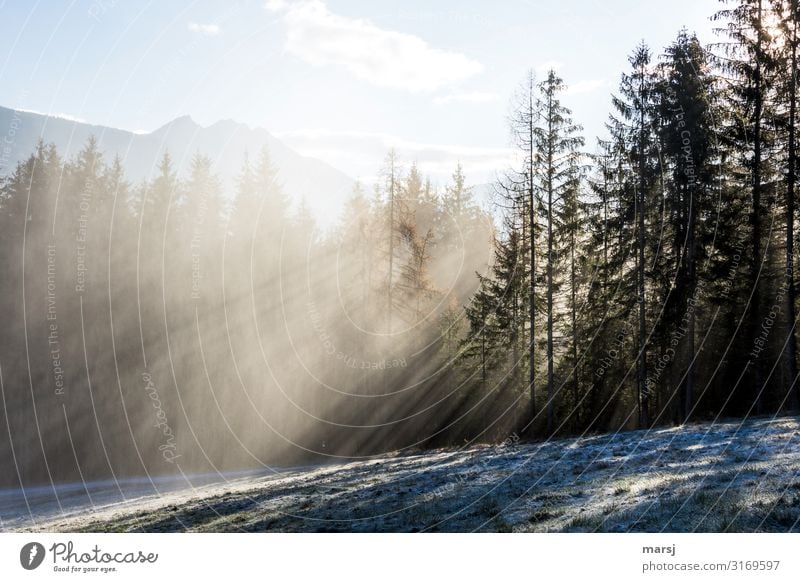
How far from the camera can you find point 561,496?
33.2ft

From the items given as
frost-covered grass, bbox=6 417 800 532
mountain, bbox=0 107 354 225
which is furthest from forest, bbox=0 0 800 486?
frost-covered grass, bbox=6 417 800 532

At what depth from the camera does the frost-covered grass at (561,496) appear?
8320 millimetres

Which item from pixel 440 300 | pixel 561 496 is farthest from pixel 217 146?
pixel 440 300

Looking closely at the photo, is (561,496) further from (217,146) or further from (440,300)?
(440,300)

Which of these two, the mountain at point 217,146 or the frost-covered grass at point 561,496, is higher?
the mountain at point 217,146

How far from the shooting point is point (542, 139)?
72.7 ft

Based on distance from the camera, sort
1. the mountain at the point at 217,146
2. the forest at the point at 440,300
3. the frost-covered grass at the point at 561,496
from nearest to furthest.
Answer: the frost-covered grass at the point at 561,496
the mountain at the point at 217,146
the forest at the point at 440,300

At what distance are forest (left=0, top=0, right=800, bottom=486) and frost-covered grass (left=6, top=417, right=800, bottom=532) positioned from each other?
769cm

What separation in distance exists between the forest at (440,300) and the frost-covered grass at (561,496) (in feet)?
25.2

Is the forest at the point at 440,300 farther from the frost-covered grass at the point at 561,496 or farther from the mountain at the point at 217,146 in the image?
the frost-covered grass at the point at 561,496

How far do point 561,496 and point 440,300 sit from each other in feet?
75.6

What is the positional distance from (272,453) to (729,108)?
2616 cm

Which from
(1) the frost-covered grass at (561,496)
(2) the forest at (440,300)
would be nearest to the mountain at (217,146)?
(2) the forest at (440,300)

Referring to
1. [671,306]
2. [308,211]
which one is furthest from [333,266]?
[671,306]
